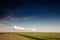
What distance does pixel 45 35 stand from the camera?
5.98 ft

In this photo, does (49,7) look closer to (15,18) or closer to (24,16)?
(24,16)

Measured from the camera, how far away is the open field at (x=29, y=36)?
180 cm

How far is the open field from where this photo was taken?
5.90 ft

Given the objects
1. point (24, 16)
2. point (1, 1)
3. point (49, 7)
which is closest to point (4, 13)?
point (1, 1)

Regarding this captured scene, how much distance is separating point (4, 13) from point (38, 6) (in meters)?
0.55

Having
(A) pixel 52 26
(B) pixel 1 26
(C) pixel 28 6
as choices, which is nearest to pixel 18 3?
(C) pixel 28 6

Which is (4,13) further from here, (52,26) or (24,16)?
(52,26)

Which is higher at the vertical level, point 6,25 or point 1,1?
point 1,1

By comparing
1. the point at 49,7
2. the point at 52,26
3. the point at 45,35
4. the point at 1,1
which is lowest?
the point at 45,35

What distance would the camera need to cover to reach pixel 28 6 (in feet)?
6.25

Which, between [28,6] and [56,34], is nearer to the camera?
[56,34]

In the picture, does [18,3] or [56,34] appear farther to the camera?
[18,3]

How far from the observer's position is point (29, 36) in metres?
1.86

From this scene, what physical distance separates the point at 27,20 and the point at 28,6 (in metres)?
0.22
